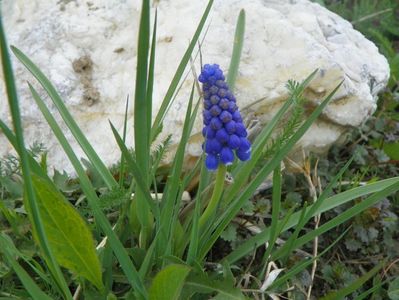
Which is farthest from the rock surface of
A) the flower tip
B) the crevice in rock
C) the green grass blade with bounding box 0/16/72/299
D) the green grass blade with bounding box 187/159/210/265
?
the green grass blade with bounding box 0/16/72/299

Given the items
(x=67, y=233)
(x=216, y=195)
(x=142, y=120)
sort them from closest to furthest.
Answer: (x=142, y=120)
(x=67, y=233)
(x=216, y=195)

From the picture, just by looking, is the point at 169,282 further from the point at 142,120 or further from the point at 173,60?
the point at 173,60

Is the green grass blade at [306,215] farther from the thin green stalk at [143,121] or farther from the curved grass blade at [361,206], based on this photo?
the thin green stalk at [143,121]

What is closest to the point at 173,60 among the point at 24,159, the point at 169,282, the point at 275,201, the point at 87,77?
the point at 87,77

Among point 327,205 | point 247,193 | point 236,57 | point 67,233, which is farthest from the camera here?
point 236,57

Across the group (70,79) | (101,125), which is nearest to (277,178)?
(101,125)

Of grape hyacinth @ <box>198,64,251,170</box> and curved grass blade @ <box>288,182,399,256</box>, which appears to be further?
curved grass blade @ <box>288,182,399,256</box>

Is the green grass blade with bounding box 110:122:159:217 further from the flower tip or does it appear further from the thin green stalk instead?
the flower tip
